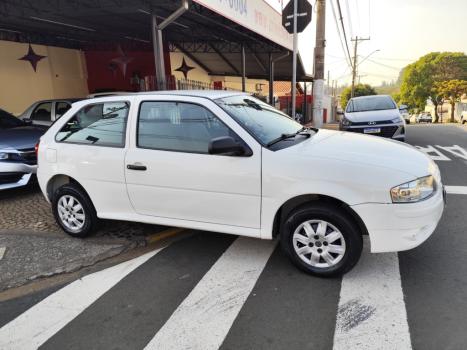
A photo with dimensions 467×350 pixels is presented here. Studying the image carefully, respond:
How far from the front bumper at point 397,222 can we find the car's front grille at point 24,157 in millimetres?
5767

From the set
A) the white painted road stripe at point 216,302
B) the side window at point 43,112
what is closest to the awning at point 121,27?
the side window at point 43,112

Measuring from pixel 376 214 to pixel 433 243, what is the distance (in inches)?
55.1

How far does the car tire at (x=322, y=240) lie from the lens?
333cm

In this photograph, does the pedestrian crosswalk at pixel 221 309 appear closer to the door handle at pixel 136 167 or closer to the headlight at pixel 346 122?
the door handle at pixel 136 167

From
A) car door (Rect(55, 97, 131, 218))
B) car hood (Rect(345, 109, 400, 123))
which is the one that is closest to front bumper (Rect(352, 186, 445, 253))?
car door (Rect(55, 97, 131, 218))

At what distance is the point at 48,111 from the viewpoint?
965 centimetres

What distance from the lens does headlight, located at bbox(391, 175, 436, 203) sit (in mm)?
3141

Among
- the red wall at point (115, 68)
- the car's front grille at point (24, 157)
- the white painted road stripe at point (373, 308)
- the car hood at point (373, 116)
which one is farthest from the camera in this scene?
the red wall at point (115, 68)

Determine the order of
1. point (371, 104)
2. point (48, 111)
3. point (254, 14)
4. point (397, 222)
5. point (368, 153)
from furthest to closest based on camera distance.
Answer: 1. point (254, 14)
2. point (371, 104)
3. point (48, 111)
4. point (368, 153)
5. point (397, 222)

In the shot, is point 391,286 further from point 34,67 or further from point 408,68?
point 408,68

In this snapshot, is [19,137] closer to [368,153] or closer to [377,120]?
[368,153]

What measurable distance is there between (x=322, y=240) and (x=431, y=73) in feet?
177

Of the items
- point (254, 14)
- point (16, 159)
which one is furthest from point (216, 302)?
point (254, 14)

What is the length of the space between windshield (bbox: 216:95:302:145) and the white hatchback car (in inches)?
0.8
